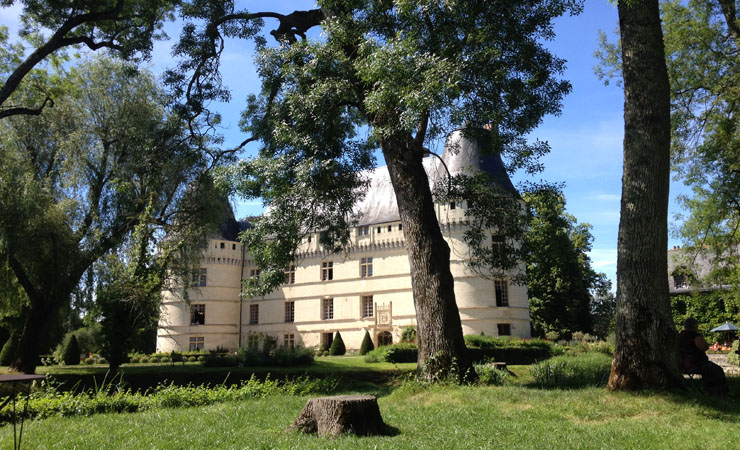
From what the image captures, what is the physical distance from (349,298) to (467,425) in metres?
24.9

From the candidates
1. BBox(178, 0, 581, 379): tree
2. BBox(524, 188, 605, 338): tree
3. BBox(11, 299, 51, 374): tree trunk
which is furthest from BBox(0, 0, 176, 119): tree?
BBox(524, 188, 605, 338): tree

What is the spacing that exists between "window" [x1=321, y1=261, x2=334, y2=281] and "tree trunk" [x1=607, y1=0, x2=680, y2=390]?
25.5 meters

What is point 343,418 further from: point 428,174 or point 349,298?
point 349,298

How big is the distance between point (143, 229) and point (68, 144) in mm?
3761

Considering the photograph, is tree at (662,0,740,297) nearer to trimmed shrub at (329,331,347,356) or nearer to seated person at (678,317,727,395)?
seated person at (678,317,727,395)

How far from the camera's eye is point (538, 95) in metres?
9.80

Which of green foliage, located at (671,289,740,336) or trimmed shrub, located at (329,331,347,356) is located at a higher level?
green foliage, located at (671,289,740,336)

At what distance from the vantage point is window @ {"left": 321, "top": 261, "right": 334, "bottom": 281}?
3169cm

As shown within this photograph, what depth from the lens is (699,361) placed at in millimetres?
6625

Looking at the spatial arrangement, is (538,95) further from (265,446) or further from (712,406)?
(265,446)

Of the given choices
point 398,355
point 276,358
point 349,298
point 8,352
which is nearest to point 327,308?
point 349,298

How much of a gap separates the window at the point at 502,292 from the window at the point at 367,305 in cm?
704

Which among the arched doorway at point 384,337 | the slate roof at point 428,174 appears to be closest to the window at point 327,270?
the slate roof at point 428,174

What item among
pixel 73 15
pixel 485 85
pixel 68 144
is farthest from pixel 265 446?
pixel 68 144
